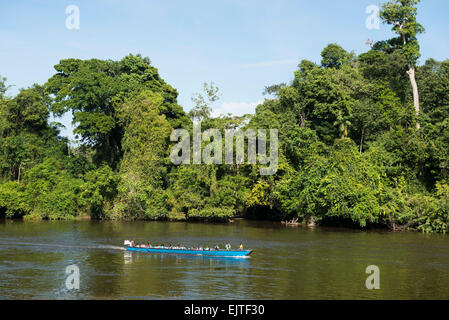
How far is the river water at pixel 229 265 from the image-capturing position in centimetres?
2805

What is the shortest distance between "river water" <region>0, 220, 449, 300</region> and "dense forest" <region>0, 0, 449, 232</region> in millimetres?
5132

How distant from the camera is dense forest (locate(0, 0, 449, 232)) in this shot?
171 ft

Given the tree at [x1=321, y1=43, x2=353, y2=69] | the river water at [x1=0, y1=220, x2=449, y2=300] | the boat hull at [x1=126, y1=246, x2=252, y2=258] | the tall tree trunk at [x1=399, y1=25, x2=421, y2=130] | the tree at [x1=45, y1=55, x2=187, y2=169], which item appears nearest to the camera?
the river water at [x1=0, y1=220, x2=449, y2=300]

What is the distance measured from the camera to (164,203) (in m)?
61.7

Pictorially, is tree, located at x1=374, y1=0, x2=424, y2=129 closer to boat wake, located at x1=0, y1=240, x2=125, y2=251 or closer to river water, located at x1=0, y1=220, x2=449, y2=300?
river water, located at x1=0, y1=220, x2=449, y2=300

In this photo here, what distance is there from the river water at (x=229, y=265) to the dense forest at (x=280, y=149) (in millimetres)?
5132

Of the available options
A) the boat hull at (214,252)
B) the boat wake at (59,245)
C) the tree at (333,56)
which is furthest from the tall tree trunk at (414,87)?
the boat wake at (59,245)

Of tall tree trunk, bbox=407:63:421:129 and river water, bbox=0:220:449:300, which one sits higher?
tall tree trunk, bbox=407:63:421:129

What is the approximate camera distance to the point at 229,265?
3516 centimetres

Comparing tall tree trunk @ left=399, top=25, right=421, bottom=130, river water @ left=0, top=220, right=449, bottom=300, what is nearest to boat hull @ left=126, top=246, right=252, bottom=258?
river water @ left=0, top=220, right=449, bottom=300

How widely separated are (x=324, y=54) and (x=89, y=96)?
35376 millimetres

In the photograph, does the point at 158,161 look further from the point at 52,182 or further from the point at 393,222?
the point at 393,222

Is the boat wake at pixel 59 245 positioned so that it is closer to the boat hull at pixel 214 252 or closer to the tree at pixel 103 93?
the boat hull at pixel 214 252

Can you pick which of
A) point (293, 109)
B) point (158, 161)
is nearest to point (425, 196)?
point (293, 109)
